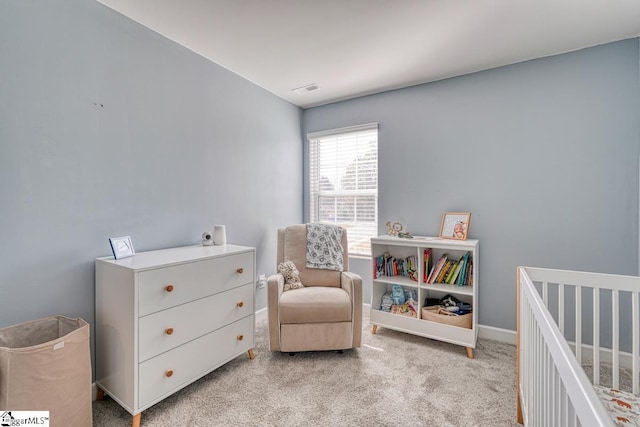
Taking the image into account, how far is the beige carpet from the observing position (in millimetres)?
1621

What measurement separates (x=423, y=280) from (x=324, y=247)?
95 cm

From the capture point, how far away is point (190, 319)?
6.02 feet

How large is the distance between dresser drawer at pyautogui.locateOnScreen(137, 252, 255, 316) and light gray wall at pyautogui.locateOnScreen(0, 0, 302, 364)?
49 cm

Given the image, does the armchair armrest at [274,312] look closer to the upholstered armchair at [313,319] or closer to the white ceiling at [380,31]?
A: the upholstered armchair at [313,319]

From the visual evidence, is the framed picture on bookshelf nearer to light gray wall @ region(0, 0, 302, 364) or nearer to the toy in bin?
the toy in bin

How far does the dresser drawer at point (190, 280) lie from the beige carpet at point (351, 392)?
62cm

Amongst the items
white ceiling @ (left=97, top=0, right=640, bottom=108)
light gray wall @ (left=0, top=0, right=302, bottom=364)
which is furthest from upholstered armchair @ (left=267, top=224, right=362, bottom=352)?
white ceiling @ (left=97, top=0, right=640, bottom=108)

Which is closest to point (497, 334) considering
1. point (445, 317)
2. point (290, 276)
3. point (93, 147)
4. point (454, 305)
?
point (454, 305)

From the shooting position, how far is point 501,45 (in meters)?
2.21

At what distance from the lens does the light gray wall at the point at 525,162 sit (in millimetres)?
2162

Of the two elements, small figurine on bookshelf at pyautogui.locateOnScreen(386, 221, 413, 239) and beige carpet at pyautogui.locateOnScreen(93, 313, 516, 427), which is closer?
beige carpet at pyautogui.locateOnScreen(93, 313, 516, 427)

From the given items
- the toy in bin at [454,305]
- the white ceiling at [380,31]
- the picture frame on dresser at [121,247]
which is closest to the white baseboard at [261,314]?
the picture frame on dresser at [121,247]

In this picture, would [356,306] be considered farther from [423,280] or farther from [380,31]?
[380,31]

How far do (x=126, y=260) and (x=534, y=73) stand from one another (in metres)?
3.37
